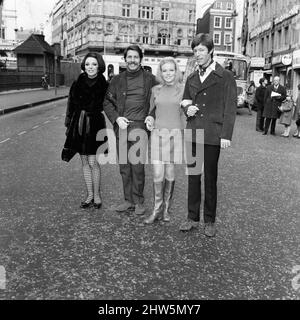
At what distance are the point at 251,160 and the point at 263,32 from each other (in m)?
34.9

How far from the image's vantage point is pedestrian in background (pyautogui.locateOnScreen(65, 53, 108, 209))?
17.2 ft

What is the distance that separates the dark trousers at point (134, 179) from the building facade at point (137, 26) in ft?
250

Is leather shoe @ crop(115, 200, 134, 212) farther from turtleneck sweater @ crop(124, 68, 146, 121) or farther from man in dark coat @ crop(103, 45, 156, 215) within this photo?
turtleneck sweater @ crop(124, 68, 146, 121)

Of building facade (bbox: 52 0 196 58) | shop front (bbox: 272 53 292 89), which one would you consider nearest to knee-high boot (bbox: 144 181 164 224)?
shop front (bbox: 272 53 292 89)

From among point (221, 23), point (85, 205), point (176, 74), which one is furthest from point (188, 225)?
point (221, 23)

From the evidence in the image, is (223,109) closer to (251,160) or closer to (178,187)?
(178,187)

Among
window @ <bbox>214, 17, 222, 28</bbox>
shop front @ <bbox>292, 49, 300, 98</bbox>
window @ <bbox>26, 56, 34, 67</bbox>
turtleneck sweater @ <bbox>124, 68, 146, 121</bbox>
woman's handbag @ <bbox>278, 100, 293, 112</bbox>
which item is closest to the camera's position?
turtleneck sweater @ <bbox>124, 68, 146, 121</bbox>

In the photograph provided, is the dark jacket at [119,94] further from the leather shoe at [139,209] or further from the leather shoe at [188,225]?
the leather shoe at [188,225]

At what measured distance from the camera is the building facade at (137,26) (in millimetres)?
81125

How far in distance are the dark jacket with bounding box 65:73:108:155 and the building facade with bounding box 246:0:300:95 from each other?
24.8 meters

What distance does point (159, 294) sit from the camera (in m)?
3.34

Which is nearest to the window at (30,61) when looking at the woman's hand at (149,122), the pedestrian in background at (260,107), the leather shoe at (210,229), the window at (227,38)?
the pedestrian in background at (260,107)

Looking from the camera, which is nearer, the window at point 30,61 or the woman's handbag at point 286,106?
the woman's handbag at point 286,106

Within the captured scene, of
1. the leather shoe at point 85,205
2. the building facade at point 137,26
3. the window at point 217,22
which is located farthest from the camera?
the window at point 217,22
